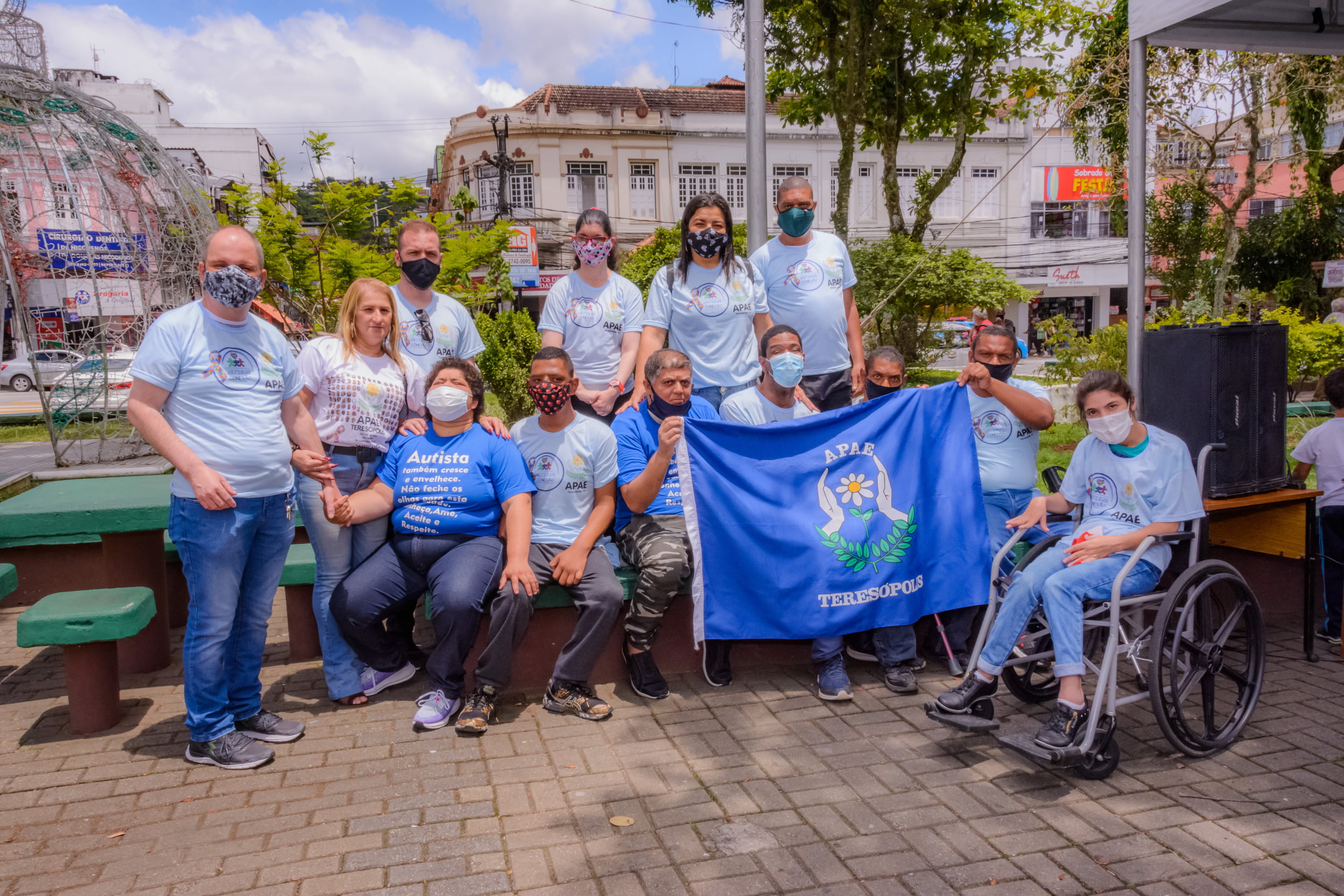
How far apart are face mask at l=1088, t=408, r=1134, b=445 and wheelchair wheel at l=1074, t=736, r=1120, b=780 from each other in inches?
49.6

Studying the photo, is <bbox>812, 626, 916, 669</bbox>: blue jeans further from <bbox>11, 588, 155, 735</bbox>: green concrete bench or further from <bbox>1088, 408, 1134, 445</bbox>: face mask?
<bbox>11, 588, 155, 735</bbox>: green concrete bench

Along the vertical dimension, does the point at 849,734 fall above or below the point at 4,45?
below

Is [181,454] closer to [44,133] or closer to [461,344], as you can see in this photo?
[461,344]

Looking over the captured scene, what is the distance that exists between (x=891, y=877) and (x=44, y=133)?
9541mm

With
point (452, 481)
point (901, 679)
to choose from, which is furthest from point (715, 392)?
point (901, 679)

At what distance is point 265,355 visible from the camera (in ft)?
13.4

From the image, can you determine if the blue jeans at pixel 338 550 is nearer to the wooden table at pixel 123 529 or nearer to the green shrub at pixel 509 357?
the wooden table at pixel 123 529

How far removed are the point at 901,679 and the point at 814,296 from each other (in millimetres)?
2214

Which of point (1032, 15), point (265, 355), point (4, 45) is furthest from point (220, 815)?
point (1032, 15)

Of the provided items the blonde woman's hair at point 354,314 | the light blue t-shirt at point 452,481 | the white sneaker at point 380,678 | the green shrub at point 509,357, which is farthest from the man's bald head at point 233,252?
the green shrub at point 509,357

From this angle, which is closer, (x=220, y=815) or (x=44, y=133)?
(x=220, y=815)

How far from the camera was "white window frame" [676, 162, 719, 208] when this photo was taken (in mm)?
36938

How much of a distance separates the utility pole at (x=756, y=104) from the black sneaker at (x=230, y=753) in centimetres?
512

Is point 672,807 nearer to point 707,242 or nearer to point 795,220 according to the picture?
point 707,242
